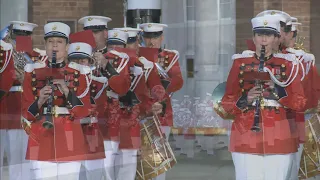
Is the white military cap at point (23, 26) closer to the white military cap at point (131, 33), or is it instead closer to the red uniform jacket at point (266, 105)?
the white military cap at point (131, 33)

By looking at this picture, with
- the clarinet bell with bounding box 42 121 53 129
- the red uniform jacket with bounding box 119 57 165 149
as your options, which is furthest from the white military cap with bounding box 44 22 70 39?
the red uniform jacket with bounding box 119 57 165 149

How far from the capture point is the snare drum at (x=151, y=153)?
7.86 metres

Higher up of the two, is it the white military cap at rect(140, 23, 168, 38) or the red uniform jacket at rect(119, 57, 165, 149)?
the white military cap at rect(140, 23, 168, 38)

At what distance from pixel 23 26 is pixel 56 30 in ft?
3.32

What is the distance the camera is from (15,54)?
748cm

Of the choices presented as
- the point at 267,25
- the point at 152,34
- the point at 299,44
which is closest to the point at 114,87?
the point at 152,34

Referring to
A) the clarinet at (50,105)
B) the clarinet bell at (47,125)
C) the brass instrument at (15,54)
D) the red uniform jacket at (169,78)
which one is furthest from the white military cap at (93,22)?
the clarinet bell at (47,125)

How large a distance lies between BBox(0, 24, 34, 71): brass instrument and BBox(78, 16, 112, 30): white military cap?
1.77 feet

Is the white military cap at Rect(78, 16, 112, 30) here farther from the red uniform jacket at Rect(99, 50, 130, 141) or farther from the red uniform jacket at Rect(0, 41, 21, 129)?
the red uniform jacket at Rect(0, 41, 21, 129)

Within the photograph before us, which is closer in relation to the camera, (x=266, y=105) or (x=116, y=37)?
(x=266, y=105)

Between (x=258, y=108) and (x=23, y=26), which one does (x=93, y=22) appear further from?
(x=258, y=108)

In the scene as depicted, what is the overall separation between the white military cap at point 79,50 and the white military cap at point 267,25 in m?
1.17

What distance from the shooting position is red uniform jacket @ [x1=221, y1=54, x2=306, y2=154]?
660 cm

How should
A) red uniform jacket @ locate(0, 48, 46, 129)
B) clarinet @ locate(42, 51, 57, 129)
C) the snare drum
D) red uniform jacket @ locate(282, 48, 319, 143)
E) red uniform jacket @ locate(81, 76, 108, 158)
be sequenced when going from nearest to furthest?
clarinet @ locate(42, 51, 57, 129)
red uniform jacket @ locate(81, 76, 108, 158)
red uniform jacket @ locate(282, 48, 319, 143)
red uniform jacket @ locate(0, 48, 46, 129)
the snare drum
